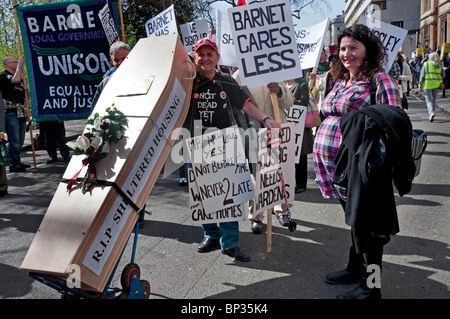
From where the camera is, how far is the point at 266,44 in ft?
13.9

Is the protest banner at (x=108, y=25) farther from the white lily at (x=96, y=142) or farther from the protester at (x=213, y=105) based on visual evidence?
the white lily at (x=96, y=142)

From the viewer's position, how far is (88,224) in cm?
265

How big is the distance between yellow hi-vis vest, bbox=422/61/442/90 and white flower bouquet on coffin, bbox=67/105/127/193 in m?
11.6

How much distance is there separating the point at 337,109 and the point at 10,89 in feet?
22.8

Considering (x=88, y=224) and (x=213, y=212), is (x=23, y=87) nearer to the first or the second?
(x=213, y=212)

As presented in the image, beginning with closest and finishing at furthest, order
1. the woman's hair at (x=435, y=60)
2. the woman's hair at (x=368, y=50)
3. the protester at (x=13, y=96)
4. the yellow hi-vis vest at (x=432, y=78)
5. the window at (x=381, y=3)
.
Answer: the woman's hair at (x=368, y=50) → the protester at (x=13, y=96) → the yellow hi-vis vest at (x=432, y=78) → the woman's hair at (x=435, y=60) → the window at (x=381, y=3)

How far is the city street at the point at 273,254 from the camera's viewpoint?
3.53 meters

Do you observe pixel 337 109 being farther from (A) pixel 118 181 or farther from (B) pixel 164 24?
(B) pixel 164 24

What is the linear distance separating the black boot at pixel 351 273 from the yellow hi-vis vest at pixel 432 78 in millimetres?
10499

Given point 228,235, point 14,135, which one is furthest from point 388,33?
point 14,135

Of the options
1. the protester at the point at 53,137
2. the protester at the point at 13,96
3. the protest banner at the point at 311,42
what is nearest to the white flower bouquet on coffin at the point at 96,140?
the protest banner at the point at 311,42

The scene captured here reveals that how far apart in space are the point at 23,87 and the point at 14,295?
576 centimetres

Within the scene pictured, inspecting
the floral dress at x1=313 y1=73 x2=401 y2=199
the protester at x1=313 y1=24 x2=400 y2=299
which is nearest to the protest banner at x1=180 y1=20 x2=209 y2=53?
the protester at x1=313 y1=24 x2=400 y2=299

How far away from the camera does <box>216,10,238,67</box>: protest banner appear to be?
7977mm
